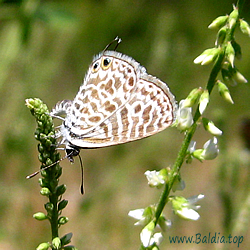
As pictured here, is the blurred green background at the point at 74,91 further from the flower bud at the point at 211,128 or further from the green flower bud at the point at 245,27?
the green flower bud at the point at 245,27

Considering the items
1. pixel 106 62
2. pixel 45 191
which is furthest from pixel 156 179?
pixel 106 62

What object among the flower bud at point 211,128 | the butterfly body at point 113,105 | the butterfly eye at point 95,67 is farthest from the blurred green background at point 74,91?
the flower bud at point 211,128

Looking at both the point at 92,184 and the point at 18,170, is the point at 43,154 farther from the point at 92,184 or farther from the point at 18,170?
the point at 92,184

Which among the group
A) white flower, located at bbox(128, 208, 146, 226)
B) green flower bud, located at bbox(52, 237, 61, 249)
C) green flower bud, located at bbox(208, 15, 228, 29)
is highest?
green flower bud, located at bbox(208, 15, 228, 29)

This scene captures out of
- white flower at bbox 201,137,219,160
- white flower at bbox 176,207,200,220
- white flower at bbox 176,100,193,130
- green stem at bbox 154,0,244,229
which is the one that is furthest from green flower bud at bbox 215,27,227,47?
white flower at bbox 176,207,200,220

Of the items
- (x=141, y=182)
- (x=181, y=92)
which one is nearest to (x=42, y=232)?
(x=141, y=182)

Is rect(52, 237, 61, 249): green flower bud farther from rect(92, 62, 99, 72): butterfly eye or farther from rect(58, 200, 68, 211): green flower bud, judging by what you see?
rect(92, 62, 99, 72): butterfly eye

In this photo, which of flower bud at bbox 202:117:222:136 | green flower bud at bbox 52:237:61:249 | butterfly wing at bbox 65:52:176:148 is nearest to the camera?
green flower bud at bbox 52:237:61:249
